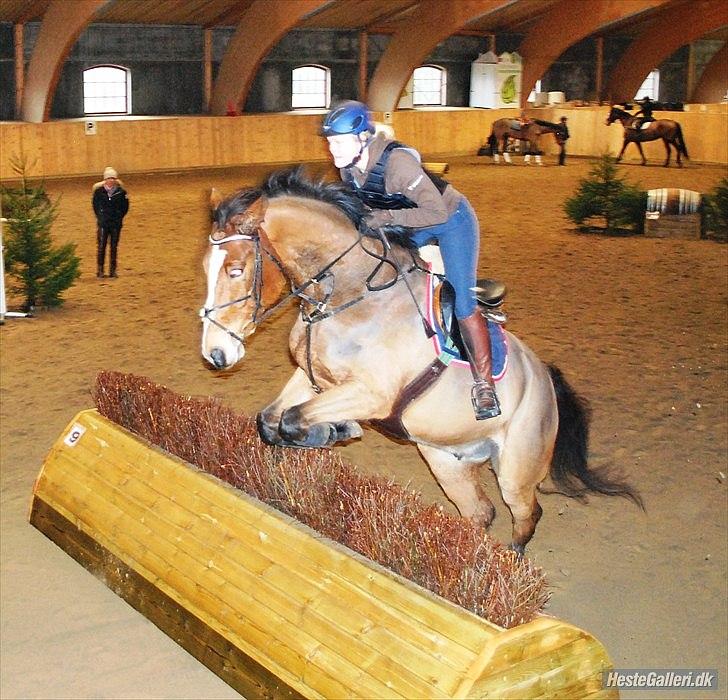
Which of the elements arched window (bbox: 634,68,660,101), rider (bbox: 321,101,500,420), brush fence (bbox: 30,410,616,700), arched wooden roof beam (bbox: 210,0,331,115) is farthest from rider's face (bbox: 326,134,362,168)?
arched window (bbox: 634,68,660,101)

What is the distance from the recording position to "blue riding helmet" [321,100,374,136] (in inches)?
154

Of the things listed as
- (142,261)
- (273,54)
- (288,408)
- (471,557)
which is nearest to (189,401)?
(288,408)

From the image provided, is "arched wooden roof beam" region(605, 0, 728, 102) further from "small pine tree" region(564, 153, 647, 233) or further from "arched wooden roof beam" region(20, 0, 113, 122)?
"arched wooden roof beam" region(20, 0, 113, 122)

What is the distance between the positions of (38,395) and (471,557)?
569 cm

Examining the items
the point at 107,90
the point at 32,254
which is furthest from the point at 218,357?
the point at 107,90

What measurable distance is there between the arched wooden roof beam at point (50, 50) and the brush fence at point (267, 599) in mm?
18524

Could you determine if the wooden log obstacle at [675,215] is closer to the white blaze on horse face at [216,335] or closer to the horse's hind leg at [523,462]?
the horse's hind leg at [523,462]

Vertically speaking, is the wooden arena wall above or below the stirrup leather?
above

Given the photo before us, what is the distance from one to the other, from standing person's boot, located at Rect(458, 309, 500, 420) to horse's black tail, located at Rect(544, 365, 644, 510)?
804 mm

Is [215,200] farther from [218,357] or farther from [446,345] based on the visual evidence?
[446,345]

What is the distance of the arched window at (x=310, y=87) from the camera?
98.6ft

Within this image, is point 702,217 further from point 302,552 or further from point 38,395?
point 302,552

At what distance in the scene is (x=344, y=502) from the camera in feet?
14.9

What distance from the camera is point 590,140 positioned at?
Answer: 1166 inches
